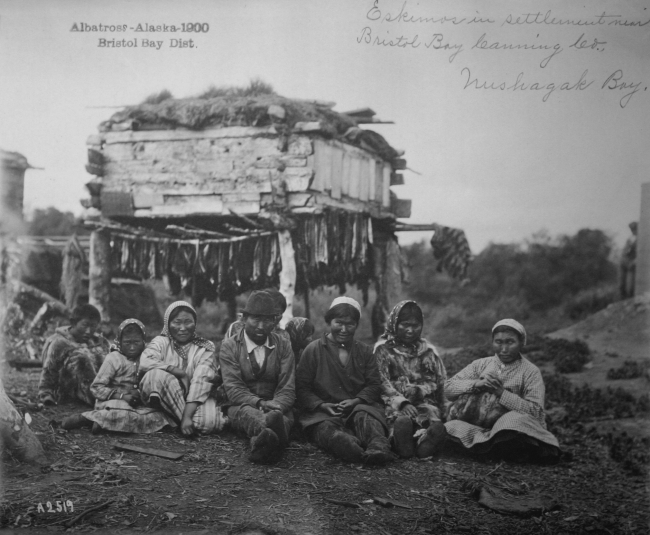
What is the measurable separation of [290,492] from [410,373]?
1197 millimetres

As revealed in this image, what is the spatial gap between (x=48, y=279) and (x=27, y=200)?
9.89 ft

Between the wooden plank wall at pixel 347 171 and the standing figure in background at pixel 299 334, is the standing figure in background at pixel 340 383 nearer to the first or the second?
the standing figure in background at pixel 299 334

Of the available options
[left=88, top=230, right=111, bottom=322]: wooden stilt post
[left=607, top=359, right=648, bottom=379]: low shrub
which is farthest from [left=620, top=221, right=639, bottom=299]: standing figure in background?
[left=88, top=230, right=111, bottom=322]: wooden stilt post

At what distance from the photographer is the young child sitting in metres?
3.60

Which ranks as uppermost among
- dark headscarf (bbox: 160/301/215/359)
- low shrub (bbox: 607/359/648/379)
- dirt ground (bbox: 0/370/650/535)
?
dark headscarf (bbox: 160/301/215/359)

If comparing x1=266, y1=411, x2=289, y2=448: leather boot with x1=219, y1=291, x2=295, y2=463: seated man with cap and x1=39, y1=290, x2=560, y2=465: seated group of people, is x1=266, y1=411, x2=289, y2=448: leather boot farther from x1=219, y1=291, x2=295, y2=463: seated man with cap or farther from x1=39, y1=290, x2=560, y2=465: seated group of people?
x1=219, y1=291, x2=295, y2=463: seated man with cap

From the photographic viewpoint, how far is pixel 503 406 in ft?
11.8

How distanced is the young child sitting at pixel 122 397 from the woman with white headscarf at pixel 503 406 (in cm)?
185

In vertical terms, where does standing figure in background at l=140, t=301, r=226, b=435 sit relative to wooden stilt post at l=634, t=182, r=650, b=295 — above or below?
below

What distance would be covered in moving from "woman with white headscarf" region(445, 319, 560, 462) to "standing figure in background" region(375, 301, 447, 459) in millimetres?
102

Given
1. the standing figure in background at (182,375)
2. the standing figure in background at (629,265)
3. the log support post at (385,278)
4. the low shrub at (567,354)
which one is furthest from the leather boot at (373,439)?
the log support post at (385,278)

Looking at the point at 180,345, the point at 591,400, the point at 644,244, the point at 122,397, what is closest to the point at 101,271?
the point at 180,345

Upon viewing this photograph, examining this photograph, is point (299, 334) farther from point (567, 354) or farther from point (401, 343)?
point (567, 354)

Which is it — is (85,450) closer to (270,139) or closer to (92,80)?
(92,80)
